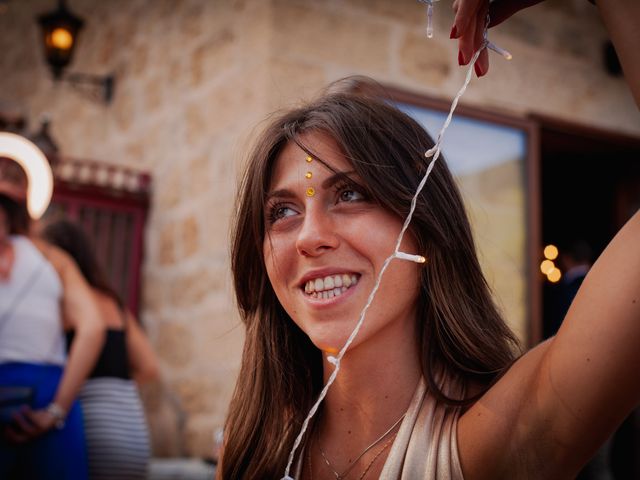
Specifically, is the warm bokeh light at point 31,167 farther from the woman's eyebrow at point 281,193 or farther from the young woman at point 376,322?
the woman's eyebrow at point 281,193

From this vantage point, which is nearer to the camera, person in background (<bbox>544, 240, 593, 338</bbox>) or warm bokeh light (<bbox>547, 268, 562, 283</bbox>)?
person in background (<bbox>544, 240, 593, 338</bbox>)

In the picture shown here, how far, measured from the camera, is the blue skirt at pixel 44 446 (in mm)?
2932

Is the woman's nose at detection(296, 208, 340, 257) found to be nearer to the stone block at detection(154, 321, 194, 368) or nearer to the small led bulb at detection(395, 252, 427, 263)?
the small led bulb at detection(395, 252, 427, 263)

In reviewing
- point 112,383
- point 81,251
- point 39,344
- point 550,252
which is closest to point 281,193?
point 39,344

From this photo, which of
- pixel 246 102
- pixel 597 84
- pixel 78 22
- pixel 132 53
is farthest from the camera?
pixel 132 53

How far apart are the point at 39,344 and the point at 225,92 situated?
7.63 feet

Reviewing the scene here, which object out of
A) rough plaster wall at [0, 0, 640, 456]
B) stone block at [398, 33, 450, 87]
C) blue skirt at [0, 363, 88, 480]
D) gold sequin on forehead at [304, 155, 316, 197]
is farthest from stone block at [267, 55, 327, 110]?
gold sequin on forehead at [304, 155, 316, 197]

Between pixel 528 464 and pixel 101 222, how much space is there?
4.61 meters

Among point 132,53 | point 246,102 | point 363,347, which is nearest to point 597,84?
point 246,102

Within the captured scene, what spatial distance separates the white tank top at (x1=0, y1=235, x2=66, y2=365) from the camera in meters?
3.04

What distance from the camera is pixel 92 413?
349 cm

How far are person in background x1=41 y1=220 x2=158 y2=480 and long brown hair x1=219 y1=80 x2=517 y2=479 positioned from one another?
5.49 feet

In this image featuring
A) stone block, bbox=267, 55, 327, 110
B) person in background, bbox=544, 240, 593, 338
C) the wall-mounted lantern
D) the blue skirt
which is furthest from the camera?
the wall-mounted lantern

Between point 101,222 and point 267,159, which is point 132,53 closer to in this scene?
point 101,222
